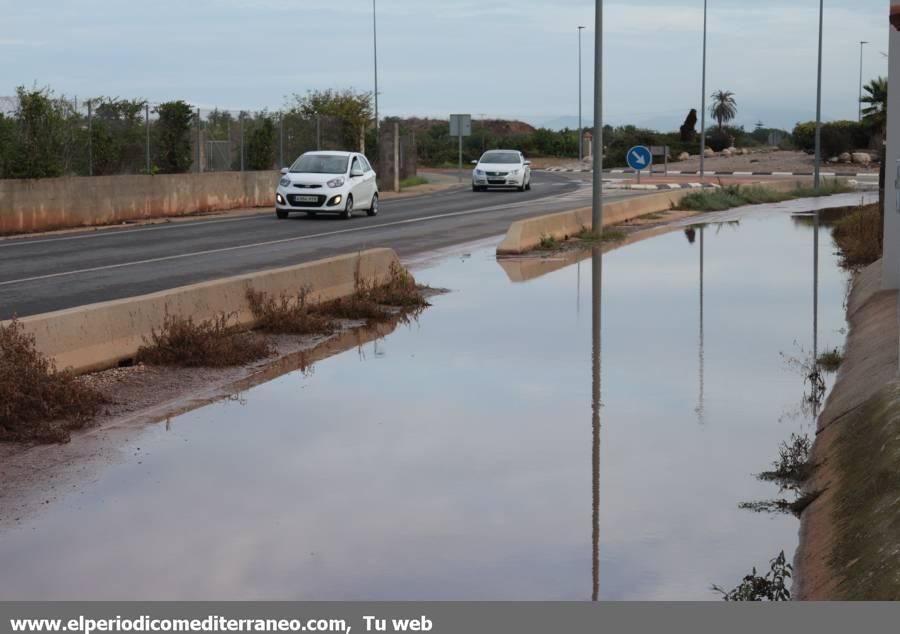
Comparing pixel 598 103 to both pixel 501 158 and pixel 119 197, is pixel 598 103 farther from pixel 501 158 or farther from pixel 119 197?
pixel 501 158

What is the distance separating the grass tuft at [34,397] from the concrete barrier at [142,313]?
467mm

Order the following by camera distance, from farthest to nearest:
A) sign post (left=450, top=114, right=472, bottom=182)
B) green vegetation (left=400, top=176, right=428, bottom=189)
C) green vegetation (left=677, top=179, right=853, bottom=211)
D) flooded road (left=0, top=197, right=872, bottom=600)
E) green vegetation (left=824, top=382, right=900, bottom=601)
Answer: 1. sign post (left=450, top=114, right=472, bottom=182)
2. green vegetation (left=400, top=176, right=428, bottom=189)
3. green vegetation (left=677, top=179, right=853, bottom=211)
4. flooded road (left=0, top=197, right=872, bottom=600)
5. green vegetation (left=824, top=382, right=900, bottom=601)

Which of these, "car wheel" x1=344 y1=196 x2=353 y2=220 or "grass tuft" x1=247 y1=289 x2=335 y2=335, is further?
"car wheel" x1=344 y1=196 x2=353 y2=220

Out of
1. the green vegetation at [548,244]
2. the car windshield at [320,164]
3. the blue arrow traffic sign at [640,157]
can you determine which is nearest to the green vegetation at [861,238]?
the green vegetation at [548,244]

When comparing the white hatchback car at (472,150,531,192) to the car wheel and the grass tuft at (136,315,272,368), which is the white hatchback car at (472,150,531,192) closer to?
the car wheel

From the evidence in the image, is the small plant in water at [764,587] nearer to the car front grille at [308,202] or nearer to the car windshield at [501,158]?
the car front grille at [308,202]

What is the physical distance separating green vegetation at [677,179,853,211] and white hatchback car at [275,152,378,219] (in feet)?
31.6

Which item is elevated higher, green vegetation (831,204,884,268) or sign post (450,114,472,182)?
sign post (450,114,472,182)

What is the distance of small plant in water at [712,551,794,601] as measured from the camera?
22.1ft

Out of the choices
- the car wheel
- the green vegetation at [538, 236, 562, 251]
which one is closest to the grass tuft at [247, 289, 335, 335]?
the green vegetation at [538, 236, 562, 251]

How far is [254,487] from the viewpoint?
8.77 m

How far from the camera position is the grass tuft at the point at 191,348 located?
516 inches

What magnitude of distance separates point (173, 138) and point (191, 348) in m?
26.7
